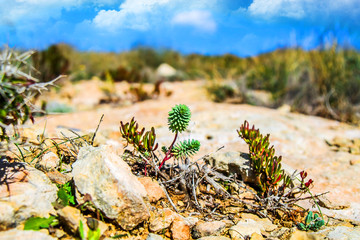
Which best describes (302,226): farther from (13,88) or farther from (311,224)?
(13,88)

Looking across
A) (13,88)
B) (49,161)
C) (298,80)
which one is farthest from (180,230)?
(298,80)

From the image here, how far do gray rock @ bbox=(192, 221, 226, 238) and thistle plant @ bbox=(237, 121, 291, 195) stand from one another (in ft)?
2.03

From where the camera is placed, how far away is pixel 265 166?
2.44 meters

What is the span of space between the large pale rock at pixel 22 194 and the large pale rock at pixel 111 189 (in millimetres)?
204

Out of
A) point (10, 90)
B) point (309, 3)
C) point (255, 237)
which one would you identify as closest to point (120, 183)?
point (10, 90)

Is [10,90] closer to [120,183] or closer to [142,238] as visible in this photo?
[120,183]

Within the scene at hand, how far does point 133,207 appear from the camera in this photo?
1851 mm

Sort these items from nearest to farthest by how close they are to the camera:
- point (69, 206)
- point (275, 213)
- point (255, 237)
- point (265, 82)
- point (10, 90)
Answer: point (10, 90), point (69, 206), point (255, 237), point (275, 213), point (265, 82)

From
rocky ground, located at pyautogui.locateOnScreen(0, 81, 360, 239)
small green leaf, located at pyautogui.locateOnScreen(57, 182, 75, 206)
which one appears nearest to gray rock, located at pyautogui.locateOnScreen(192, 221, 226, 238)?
rocky ground, located at pyautogui.locateOnScreen(0, 81, 360, 239)

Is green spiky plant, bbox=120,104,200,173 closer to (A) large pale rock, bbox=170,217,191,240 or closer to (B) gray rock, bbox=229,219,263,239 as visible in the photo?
(A) large pale rock, bbox=170,217,191,240

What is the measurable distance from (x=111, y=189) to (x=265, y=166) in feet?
4.28

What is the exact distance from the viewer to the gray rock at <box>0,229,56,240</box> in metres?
1.47

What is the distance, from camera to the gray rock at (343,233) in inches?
74.4

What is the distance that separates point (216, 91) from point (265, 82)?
70.2 inches
